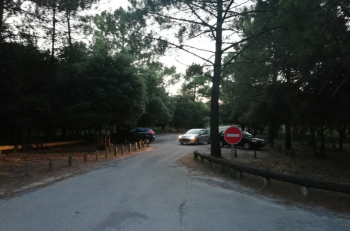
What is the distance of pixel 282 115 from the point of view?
76.3ft

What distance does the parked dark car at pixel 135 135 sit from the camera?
31312mm

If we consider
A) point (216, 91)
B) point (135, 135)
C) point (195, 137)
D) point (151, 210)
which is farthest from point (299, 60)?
point (135, 135)

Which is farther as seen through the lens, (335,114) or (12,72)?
(12,72)

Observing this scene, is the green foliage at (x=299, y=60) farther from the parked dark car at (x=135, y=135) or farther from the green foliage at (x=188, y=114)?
the green foliage at (x=188, y=114)

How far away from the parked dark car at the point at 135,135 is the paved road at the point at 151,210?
69.9ft

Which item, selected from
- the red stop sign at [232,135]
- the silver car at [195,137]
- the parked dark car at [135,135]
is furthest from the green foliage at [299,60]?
the parked dark car at [135,135]

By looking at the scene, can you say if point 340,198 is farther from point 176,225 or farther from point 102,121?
point 102,121

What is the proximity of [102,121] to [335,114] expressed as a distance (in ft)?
50.2

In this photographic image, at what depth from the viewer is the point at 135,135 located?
104ft

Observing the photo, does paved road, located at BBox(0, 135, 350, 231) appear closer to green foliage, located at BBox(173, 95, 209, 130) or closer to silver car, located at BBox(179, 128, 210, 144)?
silver car, located at BBox(179, 128, 210, 144)

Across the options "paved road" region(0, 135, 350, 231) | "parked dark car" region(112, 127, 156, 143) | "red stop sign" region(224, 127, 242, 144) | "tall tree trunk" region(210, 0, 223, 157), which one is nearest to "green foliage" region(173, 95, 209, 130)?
"parked dark car" region(112, 127, 156, 143)

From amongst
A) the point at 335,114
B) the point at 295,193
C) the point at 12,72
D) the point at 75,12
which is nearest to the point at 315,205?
the point at 295,193

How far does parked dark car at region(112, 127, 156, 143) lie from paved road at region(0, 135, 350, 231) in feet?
69.9

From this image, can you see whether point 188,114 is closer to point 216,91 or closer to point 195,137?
point 195,137
